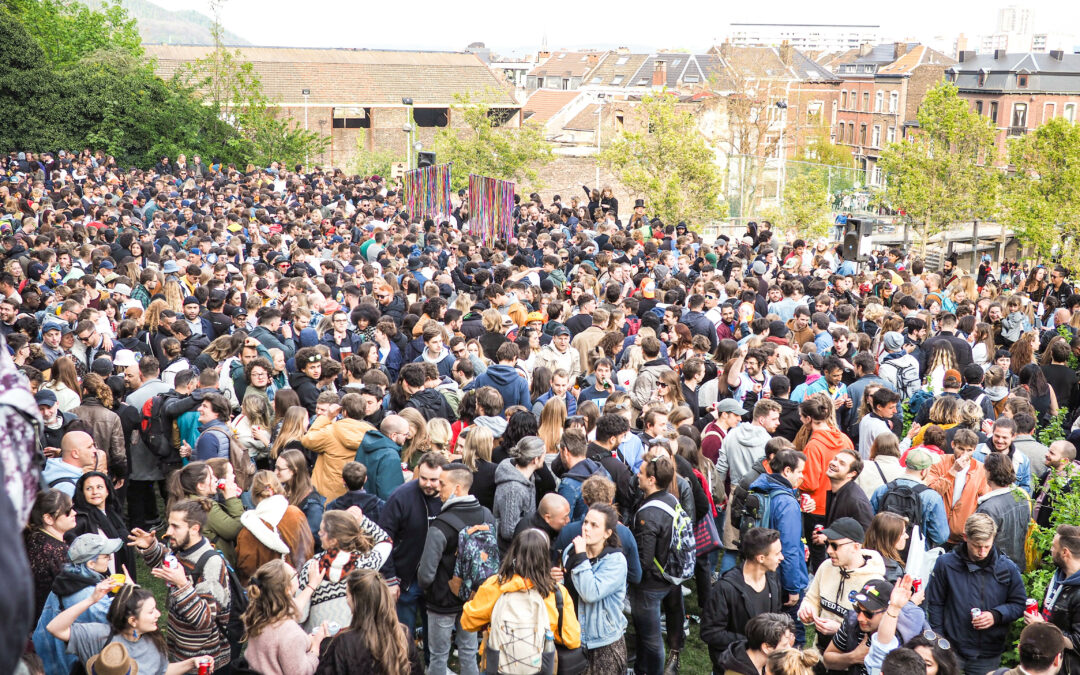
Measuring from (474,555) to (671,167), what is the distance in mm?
19125

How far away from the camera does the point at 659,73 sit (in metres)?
82.2

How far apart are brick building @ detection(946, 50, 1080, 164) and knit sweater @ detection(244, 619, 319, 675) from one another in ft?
197

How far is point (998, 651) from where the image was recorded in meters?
5.47

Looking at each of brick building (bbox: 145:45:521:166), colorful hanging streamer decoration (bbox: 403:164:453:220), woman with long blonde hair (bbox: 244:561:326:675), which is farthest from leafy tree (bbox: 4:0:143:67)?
woman with long blonde hair (bbox: 244:561:326:675)

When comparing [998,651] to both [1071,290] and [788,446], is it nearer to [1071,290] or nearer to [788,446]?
[788,446]

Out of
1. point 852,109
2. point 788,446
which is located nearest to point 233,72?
point 788,446

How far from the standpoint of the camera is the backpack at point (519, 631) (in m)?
4.79

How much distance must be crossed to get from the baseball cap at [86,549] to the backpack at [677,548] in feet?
10.0

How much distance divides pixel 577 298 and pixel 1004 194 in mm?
14899

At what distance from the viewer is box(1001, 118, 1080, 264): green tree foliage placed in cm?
1898

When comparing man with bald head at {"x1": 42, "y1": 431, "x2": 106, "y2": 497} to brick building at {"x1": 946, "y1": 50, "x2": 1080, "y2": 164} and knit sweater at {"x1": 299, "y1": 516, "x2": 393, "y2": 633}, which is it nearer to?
knit sweater at {"x1": 299, "y1": 516, "x2": 393, "y2": 633}

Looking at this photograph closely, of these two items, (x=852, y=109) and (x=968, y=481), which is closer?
(x=968, y=481)

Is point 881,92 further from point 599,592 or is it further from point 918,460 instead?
point 599,592

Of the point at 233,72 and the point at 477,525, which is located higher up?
the point at 233,72
